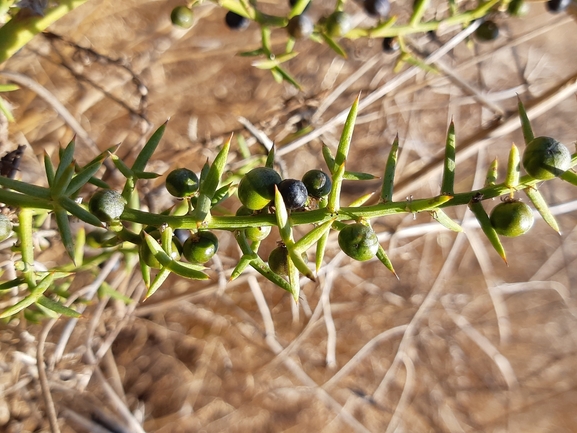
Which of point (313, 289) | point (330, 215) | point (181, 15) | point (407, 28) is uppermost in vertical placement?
point (181, 15)

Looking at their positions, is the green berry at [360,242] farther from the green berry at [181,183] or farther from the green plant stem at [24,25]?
the green plant stem at [24,25]

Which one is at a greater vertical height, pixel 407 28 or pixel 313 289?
pixel 407 28

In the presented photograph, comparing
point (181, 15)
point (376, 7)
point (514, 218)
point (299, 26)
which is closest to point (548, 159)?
point (514, 218)

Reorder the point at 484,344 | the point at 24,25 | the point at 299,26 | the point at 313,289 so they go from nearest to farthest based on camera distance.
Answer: the point at 24,25 < the point at 299,26 < the point at 313,289 < the point at 484,344

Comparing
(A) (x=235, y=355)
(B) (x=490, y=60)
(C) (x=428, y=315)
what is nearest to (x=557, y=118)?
(B) (x=490, y=60)

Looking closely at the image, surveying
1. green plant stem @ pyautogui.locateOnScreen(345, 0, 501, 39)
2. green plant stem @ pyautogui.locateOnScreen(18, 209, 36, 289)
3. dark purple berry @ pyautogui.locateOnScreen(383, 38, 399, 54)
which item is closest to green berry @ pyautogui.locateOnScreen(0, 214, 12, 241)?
green plant stem @ pyautogui.locateOnScreen(18, 209, 36, 289)

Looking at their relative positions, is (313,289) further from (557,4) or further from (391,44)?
(557,4)
